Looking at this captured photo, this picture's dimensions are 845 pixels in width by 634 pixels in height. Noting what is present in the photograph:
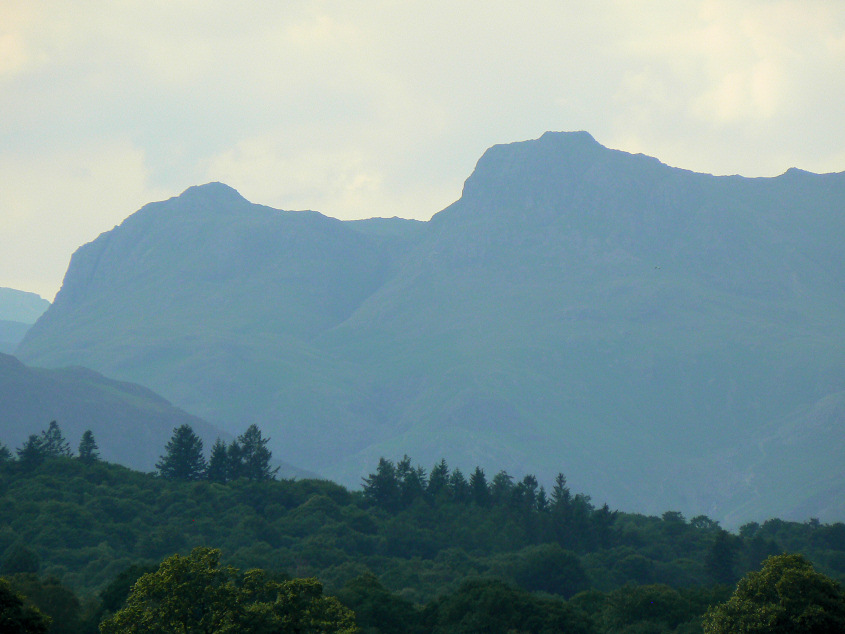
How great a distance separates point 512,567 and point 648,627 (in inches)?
1659

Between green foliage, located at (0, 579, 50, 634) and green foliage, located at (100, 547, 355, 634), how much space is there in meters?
7.78

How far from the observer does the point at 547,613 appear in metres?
78.4

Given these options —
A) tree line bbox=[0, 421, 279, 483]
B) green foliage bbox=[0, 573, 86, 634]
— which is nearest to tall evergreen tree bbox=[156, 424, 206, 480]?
tree line bbox=[0, 421, 279, 483]

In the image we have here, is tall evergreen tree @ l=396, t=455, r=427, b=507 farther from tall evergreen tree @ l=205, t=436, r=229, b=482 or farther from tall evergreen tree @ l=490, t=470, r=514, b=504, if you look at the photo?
tall evergreen tree @ l=205, t=436, r=229, b=482

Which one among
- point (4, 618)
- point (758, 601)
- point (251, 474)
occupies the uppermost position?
point (251, 474)

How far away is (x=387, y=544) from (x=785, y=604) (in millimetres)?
95101

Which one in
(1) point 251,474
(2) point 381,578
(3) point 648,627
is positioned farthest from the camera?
(1) point 251,474

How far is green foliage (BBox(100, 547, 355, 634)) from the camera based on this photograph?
1953 inches

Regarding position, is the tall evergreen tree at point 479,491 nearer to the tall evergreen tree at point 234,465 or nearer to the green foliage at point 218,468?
the tall evergreen tree at point 234,465

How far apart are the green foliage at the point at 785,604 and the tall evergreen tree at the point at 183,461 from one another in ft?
405

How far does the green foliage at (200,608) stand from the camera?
49.6 m

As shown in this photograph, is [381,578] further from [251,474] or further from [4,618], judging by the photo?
[4,618]

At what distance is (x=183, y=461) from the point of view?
6570 inches

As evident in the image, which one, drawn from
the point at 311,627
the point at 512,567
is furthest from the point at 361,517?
the point at 311,627
